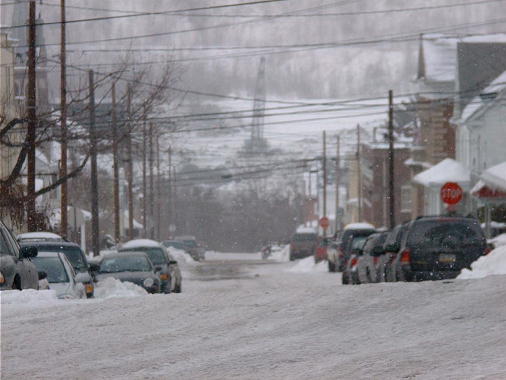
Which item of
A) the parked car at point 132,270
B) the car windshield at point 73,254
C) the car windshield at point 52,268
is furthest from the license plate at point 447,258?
the car windshield at point 52,268

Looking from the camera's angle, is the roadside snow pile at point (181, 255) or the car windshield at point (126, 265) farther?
the roadside snow pile at point (181, 255)

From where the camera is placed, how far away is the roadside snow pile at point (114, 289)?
76.2 ft

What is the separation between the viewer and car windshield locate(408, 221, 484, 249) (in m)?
24.1

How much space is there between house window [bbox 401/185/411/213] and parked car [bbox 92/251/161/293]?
188 ft

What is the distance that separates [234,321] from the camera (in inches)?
573

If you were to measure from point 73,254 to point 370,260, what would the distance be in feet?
26.6

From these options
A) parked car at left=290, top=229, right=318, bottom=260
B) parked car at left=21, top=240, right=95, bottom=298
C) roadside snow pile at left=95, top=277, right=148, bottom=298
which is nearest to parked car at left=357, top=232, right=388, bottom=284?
roadside snow pile at left=95, top=277, right=148, bottom=298

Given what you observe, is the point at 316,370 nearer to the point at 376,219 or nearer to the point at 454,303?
the point at 454,303

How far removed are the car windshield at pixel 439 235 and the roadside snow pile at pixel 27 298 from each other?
9518mm

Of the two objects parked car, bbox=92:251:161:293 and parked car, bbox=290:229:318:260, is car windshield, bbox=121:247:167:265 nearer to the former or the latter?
parked car, bbox=92:251:161:293

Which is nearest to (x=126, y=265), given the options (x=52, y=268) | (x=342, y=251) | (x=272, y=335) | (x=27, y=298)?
(x=52, y=268)

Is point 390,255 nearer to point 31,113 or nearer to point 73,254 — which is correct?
point 73,254

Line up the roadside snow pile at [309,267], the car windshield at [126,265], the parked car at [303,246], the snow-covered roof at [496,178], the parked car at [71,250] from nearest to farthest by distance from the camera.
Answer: the parked car at [71,250], the car windshield at [126,265], the snow-covered roof at [496,178], the roadside snow pile at [309,267], the parked car at [303,246]

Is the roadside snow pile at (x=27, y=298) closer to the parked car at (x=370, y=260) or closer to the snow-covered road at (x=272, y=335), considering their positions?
the snow-covered road at (x=272, y=335)
